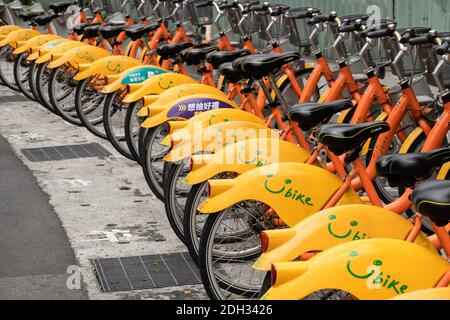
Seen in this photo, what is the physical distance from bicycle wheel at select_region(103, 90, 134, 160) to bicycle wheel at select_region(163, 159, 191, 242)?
259 cm

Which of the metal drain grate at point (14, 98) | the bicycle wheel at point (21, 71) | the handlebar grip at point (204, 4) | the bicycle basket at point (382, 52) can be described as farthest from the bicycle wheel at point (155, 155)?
the metal drain grate at point (14, 98)

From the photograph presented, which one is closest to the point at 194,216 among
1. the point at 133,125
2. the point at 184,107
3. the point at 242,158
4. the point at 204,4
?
the point at 242,158

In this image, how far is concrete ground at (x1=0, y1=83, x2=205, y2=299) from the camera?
602cm

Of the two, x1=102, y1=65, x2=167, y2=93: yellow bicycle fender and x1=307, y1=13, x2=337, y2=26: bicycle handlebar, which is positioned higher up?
x1=307, y1=13, x2=337, y2=26: bicycle handlebar

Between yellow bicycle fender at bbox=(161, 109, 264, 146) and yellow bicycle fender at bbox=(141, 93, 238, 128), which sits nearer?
yellow bicycle fender at bbox=(161, 109, 264, 146)

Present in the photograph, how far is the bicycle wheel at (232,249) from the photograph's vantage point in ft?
16.8

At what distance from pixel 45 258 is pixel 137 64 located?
136 inches

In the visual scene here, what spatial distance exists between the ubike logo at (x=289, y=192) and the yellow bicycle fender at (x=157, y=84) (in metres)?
3.22

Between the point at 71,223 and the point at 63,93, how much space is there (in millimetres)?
4083

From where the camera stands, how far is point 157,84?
7.96m

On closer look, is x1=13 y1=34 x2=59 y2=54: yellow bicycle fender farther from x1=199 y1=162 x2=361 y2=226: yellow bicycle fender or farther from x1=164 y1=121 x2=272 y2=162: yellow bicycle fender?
x1=199 y1=162 x2=361 y2=226: yellow bicycle fender

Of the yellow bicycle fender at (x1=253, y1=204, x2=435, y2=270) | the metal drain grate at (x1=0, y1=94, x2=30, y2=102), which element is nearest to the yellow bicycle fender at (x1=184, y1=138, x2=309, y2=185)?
the yellow bicycle fender at (x1=253, y1=204, x2=435, y2=270)

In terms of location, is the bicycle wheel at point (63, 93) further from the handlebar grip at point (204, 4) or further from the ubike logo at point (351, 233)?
the ubike logo at point (351, 233)

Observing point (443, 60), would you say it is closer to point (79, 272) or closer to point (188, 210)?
point (188, 210)
